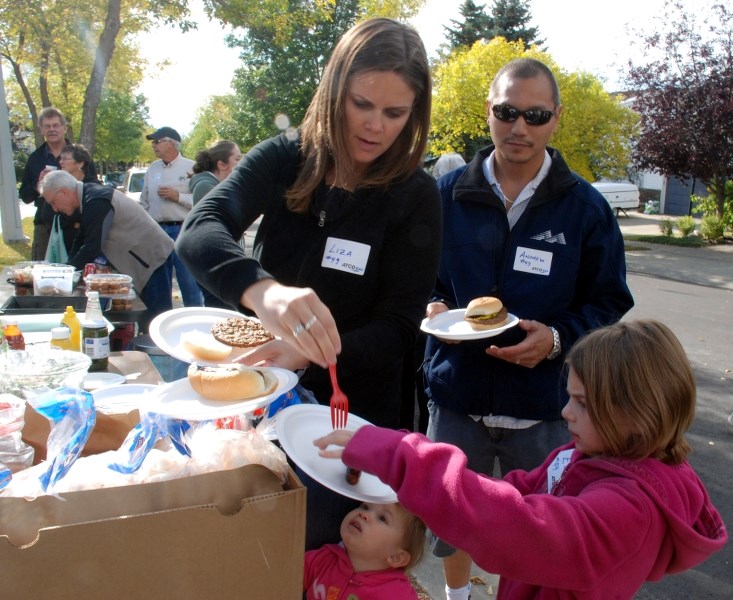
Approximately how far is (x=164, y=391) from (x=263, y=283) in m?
0.32

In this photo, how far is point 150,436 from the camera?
1263mm

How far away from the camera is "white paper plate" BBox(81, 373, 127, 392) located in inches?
90.1

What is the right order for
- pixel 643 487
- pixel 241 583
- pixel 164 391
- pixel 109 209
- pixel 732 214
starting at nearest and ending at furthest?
pixel 241 583 < pixel 643 487 < pixel 164 391 < pixel 109 209 < pixel 732 214

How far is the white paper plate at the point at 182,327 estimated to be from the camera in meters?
1.51

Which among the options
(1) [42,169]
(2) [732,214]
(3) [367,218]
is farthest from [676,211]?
(3) [367,218]

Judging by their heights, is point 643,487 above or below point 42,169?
below

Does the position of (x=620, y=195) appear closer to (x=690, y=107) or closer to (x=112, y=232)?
(x=690, y=107)

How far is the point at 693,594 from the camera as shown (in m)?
2.97

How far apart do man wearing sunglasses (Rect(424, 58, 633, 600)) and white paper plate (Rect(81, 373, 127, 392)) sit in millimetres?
1165

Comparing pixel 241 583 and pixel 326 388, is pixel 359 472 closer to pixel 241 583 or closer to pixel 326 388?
pixel 241 583

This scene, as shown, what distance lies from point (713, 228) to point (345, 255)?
17.2 m

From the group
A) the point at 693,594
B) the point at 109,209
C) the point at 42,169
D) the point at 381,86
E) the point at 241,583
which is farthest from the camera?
the point at 42,169


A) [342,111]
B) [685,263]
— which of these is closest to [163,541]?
[342,111]

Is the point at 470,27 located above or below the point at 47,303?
above
